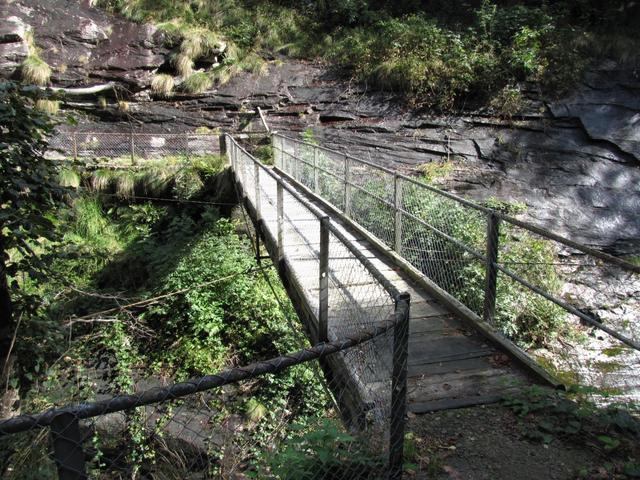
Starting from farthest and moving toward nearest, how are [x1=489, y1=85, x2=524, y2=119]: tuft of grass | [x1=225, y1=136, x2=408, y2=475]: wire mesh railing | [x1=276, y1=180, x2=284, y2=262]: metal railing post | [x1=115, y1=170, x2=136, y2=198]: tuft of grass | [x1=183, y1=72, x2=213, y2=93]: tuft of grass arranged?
[x1=183, y1=72, x2=213, y2=93]: tuft of grass → [x1=489, y1=85, x2=524, y2=119]: tuft of grass → [x1=115, y1=170, x2=136, y2=198]: tuft of grass → [x1=276, y1=180, x2=284, y2=262]: metal railing post → [x1=225, y1=136, x2=408, y2=475]: wire mesh railing

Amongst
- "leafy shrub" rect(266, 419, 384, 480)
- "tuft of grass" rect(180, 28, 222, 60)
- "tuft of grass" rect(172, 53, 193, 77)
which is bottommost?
"leafy shrub" rect(266, 419, 384, 480)

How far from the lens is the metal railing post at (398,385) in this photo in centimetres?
217

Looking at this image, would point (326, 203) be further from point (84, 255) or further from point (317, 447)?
point (317, 447)

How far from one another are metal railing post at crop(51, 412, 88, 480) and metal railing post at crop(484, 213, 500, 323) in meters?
3.82

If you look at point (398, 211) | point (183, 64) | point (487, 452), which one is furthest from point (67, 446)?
point (183, 64)

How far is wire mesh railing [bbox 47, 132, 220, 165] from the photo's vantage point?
1526cm

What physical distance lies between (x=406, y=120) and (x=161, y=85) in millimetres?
8224

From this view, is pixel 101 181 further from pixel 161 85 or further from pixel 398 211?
pixel 398 211

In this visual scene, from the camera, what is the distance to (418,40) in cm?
1670

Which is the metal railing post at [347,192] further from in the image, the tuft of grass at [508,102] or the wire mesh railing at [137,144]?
the tuft of grass at [508,102]

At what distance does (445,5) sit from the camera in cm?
2000

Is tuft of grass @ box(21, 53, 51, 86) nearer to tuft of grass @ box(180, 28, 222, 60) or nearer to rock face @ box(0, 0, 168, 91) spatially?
rock face @ box(0, 0, 168, 91)

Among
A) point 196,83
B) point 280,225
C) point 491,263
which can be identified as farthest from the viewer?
point 196,83

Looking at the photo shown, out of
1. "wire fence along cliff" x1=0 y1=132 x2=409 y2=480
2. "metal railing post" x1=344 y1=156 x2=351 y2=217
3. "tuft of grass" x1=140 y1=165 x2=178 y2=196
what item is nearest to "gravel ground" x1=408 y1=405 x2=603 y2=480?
"wire fence along cliff" x1=0 y1=132 x2=409 y2=480
